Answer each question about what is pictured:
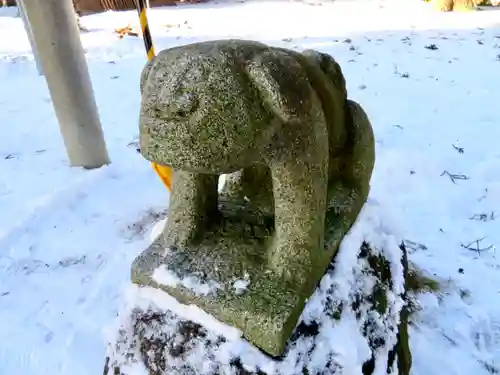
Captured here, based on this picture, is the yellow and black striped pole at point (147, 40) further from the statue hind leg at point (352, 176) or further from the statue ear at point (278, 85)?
the statue ear at point (278, 85)

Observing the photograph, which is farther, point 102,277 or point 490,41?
point 490,41

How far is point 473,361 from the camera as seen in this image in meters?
1.24

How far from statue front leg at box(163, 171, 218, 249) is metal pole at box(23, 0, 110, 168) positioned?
1155 millimetres

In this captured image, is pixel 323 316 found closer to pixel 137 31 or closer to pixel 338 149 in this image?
pixel 338 149

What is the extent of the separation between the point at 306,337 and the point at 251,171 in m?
0.33

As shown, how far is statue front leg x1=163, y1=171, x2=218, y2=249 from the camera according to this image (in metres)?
0.84

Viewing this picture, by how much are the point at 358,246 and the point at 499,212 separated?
1.00 meters

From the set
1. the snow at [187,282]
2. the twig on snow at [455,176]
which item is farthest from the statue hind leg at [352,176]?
the twig on snow at [455,176]

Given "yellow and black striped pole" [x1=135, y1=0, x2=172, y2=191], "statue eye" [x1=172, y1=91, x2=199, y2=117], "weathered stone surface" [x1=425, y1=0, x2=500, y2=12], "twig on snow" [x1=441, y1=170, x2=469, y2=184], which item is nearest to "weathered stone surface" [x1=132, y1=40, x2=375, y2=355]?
"statue eye" [x1=172, y1=91, x2=199, y2=117]

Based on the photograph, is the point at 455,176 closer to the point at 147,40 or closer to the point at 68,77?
the point at 147,40

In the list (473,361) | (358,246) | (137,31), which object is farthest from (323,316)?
(137,31)

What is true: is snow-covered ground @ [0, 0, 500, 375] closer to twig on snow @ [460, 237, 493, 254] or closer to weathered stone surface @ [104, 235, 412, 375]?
twig on snow @ [460, 237, 493, 254]

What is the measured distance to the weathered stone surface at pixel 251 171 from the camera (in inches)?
26.7

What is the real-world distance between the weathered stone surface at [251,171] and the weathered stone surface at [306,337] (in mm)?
29
